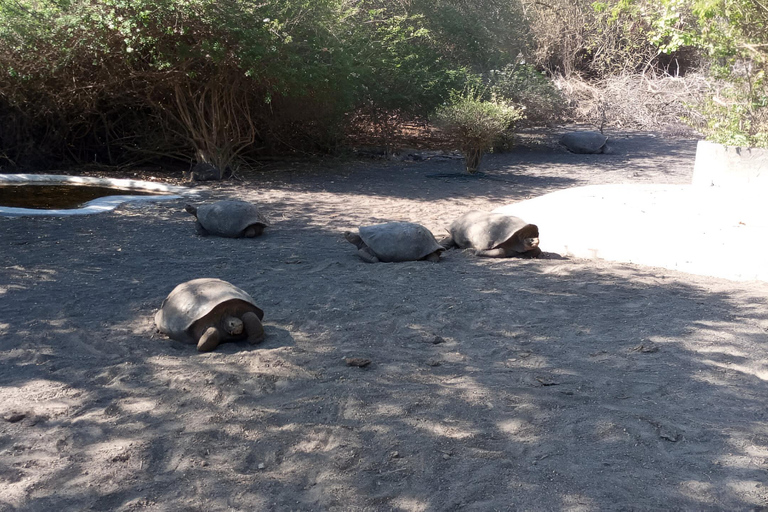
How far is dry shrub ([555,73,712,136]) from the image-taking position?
17.1 m

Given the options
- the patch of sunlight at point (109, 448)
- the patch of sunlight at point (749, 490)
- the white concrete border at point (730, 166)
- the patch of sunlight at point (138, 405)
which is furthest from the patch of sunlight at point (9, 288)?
the white concrete border at point (730, 166)

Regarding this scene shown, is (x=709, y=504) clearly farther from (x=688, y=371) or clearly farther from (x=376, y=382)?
(x=376, y=382)

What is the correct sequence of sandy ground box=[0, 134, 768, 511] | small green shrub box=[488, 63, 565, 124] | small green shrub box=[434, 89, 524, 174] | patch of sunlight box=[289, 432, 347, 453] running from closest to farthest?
sandy ground box=[0, 134, 768, 511]
patch of sunlight box=[289, 432, 347, 453]
small green shrub box=[434, 89, 524, 174]
small green shrub box=[488, 63, 565, 124]

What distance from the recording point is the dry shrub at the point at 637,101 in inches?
A: 674

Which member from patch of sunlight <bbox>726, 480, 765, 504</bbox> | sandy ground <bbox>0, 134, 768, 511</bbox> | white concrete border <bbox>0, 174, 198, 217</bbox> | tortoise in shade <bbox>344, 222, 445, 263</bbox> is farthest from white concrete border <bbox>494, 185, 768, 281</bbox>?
white concrete border <bbox>0, 174, 198, 217</bbox>

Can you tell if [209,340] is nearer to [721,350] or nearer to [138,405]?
[138,405]

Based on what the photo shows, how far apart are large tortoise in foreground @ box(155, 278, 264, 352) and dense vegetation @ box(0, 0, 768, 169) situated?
5721 millimetres

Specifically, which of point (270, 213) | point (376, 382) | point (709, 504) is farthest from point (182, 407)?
point (270, 213)

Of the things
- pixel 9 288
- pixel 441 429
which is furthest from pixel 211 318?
pixel 9 288

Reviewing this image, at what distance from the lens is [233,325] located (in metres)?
3.94

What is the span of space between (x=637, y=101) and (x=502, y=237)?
44.8 ft

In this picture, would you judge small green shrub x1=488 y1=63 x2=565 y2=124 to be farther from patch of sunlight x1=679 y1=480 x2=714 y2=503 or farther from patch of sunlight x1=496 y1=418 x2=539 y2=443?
patch of sunlight x1=679 y1=480 x2=714 y2=503

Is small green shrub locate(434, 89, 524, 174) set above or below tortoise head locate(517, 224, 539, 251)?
above

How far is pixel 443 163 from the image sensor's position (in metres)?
13.1
